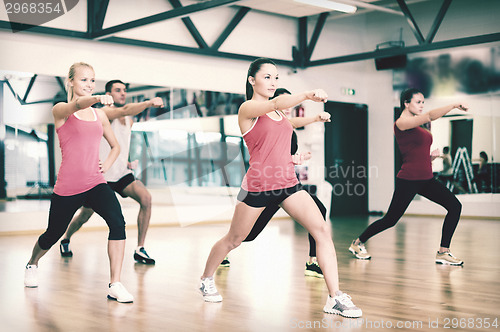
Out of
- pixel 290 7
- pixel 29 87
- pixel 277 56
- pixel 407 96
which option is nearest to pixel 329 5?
pixel 290 7

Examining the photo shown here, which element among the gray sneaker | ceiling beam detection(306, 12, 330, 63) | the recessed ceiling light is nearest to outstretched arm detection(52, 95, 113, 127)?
the gray sneaker

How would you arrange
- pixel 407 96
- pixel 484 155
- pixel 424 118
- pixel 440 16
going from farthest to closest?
pixel 484 155 < pixel 440 16 < pixel 407 96 < pixel 424 118

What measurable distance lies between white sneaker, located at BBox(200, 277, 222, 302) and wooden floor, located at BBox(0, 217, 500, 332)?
6cm

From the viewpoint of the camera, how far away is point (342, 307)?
3.05m

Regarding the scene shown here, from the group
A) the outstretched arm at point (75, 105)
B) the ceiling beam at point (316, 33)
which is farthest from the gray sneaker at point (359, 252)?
the ceiling beam at point (316, 33)

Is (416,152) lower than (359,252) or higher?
higher

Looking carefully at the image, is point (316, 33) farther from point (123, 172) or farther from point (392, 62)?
point (123, 172)

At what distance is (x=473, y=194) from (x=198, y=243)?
6175 mm

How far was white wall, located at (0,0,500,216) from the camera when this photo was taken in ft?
26.5

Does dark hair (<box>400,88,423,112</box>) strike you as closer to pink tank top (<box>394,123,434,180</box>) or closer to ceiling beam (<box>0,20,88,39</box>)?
pink tank top (<box>394,123,434,180</box>)

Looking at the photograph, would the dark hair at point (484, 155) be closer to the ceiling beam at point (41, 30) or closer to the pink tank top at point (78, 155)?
the ceiling beam at point (41, 30)

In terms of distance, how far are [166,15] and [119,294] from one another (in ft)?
16.6

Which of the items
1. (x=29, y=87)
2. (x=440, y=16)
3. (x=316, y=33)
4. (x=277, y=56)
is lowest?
(x=29, y=87)

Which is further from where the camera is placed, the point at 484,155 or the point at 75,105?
the point at 484,155
